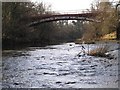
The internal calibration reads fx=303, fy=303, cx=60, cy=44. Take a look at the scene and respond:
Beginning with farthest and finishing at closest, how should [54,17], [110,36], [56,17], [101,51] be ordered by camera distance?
[56,17] → [54,17] → [110,36] → [101,51]

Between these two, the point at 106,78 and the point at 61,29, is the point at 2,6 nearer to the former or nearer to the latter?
the point at 106,78

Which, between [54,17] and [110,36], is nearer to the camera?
[110,36]

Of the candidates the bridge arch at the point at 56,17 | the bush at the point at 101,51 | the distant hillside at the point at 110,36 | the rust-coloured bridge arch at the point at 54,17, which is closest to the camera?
the bush at the point at 101,51

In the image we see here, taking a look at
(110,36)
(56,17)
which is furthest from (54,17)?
(110,36)

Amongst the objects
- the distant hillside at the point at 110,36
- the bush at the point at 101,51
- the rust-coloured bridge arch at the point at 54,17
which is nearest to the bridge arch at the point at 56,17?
the rust-coloured bridge arch at the point at 54,17

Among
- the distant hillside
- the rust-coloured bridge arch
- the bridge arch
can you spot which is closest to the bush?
the distant hillside

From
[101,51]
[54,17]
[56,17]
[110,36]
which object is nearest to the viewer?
[101,51]

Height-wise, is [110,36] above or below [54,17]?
below

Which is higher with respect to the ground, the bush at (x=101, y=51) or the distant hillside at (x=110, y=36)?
the bush at (x=101, y=51)

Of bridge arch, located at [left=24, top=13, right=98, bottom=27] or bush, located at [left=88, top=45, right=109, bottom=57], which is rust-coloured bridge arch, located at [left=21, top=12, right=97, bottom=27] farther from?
bush, located at [left=88, top=45, right=109, bottom=57]

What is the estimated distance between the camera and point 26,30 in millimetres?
50406

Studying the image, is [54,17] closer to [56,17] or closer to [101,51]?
[56,17]

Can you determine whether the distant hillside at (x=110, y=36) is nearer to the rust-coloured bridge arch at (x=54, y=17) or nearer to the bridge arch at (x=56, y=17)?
the rust-coloured bridge arch at (x=54, y=17)

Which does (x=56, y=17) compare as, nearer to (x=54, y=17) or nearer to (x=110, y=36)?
(x=54, y=17)
